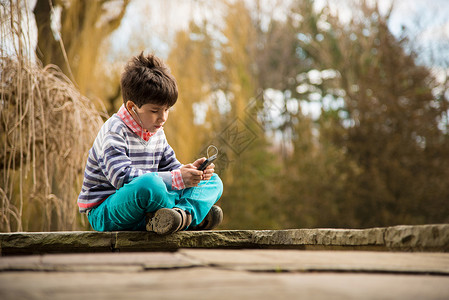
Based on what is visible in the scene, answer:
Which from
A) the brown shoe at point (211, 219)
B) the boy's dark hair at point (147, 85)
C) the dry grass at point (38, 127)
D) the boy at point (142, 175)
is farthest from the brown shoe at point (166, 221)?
the dry grass at point (38, 127)

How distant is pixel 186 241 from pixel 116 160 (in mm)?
486

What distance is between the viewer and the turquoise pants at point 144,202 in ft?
7.02

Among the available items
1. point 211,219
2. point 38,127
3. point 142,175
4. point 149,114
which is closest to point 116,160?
point 142,175

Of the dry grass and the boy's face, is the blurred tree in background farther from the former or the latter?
the boy's face

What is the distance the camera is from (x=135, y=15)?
6.36 m

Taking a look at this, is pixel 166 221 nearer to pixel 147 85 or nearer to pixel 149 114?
pixel 149 114

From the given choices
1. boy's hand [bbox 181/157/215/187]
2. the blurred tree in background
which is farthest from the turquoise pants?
the blurred tree in background

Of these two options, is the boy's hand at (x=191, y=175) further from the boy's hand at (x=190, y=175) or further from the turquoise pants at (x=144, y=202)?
the turquoise pants at (x=144, y=202)

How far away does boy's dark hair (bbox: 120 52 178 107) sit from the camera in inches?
91.4

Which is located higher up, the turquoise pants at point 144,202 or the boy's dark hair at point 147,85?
the boy's dark hair at point 147,85

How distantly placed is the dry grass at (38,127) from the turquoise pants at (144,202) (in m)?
0.62

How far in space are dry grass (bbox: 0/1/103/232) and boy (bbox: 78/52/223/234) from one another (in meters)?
0.56

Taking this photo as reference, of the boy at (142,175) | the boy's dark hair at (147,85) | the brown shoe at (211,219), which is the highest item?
the boy's dark hair at (147,85)

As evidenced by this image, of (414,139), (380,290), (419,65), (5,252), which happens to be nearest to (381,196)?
(414,139)
